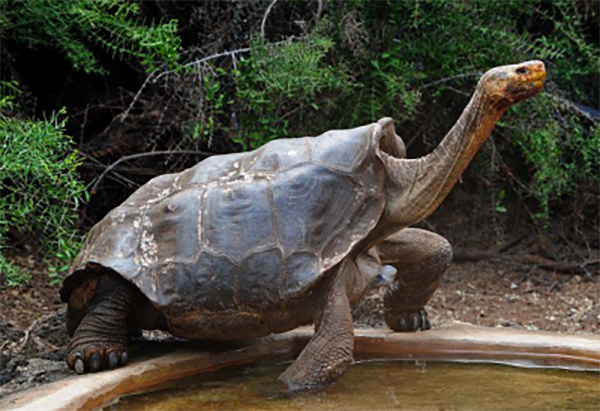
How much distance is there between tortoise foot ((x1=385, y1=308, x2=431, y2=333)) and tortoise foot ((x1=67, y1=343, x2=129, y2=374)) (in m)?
1.42

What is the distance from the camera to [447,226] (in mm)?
6934

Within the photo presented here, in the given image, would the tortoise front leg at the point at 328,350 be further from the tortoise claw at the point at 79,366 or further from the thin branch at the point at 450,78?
the thin branch at the point at 450,78

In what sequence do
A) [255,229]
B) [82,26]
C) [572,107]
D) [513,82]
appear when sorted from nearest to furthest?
1. [513,82]
2. [255,229]
3. [82,26]
4. [572,107]

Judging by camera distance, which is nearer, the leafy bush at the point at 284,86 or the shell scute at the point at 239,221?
the shell scute at the point at 239,221

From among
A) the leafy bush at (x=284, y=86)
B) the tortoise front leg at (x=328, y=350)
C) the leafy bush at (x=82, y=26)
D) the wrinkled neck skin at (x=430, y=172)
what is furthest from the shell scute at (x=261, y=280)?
the leafy bush at (x=82, y=26)

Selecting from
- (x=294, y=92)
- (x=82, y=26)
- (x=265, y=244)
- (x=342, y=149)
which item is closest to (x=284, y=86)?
(x=294, y=92)

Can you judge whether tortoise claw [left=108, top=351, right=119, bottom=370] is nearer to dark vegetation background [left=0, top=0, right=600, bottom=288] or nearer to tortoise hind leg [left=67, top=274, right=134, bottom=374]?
tortoise hind leg [left=67, top=274, right=134, bottom=374]

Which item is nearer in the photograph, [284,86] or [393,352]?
[393,352]

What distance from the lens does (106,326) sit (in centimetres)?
392

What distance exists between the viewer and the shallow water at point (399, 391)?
3352 mm

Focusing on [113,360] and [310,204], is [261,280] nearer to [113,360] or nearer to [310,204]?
[310,204]

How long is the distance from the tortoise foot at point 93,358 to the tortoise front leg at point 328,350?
2.42 feet

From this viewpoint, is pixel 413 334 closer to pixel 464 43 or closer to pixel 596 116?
pixel 464 43

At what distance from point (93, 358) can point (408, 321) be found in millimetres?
1605
